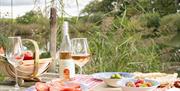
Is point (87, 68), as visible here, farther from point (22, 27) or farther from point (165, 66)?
point (22, 27)

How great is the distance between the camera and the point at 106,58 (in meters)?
2.63

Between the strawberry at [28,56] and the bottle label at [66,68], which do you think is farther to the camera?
the strawberry at [28,56]

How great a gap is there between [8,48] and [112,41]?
139 centimetres

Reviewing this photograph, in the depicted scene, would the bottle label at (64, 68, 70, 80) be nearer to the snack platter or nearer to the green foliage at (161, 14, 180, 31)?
the snack platter

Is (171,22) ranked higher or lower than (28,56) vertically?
higher

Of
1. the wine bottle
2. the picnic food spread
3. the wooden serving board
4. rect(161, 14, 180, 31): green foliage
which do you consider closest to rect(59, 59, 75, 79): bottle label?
the wine bottle

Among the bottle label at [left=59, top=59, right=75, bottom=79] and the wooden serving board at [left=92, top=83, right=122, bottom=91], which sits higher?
the bottle label at [left=59, top=59, right=75, bottom=79]

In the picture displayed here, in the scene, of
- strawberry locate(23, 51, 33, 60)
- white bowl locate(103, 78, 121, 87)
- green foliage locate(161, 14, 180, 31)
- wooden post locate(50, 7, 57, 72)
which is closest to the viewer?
white bowl locate(103, 78, 121, 87)

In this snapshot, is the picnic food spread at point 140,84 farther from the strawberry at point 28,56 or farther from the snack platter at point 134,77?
the strawberry at point 28,56

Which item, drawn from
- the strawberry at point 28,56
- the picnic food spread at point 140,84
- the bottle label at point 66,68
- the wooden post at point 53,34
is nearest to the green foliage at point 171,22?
the wooden post at point 53,34

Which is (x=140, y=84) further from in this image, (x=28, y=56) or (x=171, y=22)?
(x=171, y=22)

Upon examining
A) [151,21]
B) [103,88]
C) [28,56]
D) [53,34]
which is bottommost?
[103,88]

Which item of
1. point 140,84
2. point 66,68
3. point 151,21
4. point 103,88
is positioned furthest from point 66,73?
point 151,21

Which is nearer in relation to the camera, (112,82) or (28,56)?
(112,82)
